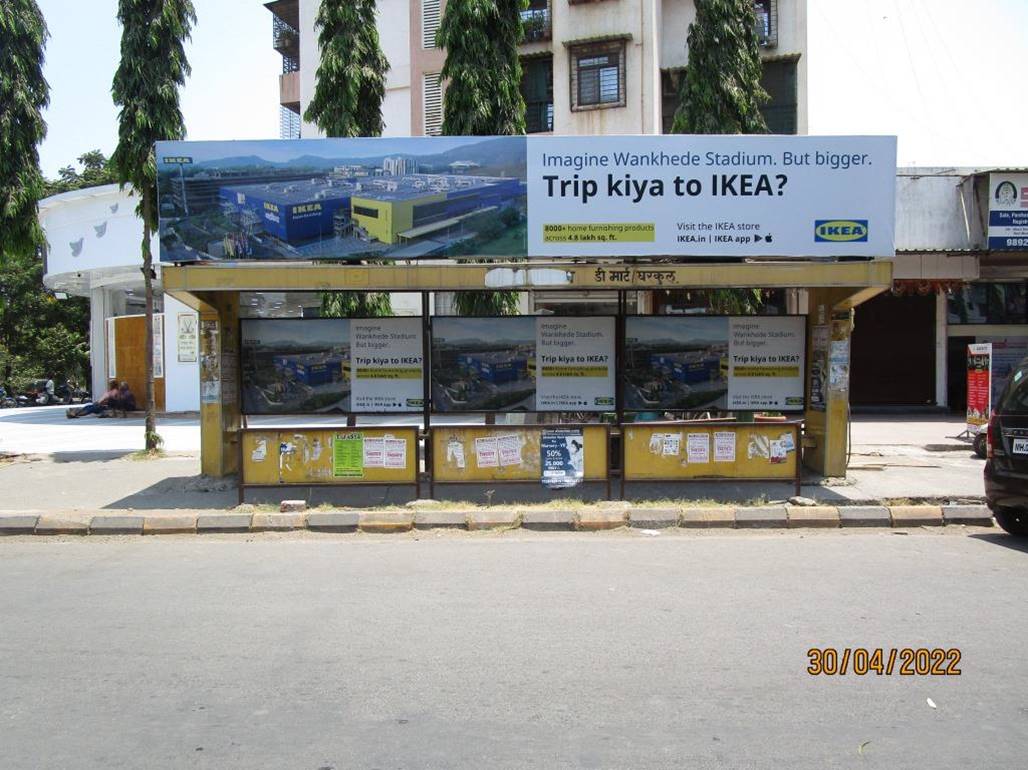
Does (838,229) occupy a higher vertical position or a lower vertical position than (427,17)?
lower

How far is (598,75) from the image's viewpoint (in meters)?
23.7

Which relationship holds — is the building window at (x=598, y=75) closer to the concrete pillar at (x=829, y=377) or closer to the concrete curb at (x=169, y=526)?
the concrete pillar at (x=829, y=377)

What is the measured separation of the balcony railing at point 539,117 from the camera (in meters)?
24.5

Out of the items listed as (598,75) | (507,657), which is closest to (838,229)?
(507,657)

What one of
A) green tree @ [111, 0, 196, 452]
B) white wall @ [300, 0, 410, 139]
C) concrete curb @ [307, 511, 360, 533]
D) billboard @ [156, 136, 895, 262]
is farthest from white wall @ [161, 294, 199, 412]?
concrete curb @ [307, 511, 360, 533]

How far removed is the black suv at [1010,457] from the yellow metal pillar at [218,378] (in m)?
9.19

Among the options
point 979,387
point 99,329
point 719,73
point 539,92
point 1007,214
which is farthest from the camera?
point 99,329

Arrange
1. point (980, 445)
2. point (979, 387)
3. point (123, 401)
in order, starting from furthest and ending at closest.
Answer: point (123, 401), point (979, 387), point (980, 445)

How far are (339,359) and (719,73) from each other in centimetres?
962

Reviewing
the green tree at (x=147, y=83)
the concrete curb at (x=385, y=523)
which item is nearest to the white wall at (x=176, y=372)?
the green tree at (x=147, y=83)

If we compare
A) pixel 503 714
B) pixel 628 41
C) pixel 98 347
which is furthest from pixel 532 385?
pixel 98 347

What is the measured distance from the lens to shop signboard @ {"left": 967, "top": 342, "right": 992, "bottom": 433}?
15.2 metres

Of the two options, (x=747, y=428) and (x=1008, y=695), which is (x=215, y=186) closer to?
(x=747, y=428)
